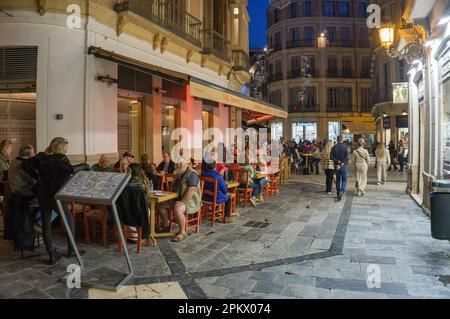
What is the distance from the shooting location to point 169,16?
34.3 feet

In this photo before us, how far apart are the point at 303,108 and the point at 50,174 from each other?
3492 centimetres

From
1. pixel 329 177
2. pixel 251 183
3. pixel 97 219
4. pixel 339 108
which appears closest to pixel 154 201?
pixel 97 219

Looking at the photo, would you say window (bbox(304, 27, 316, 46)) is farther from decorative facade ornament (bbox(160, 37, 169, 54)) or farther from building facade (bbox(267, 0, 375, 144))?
decorative facade ornament (bbox(160, 37, 169, 54))

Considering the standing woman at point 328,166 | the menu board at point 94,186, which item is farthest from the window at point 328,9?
the menu board at point 94,186

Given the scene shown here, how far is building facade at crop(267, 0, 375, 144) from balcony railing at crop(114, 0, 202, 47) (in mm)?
26772

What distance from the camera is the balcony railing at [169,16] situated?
Answer: 8516mm

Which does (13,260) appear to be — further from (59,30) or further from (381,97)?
(381,97)

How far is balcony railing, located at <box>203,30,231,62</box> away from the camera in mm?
12633

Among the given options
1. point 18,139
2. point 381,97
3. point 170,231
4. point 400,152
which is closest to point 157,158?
point 18,139

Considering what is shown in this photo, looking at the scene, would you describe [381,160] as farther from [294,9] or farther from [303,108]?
[294,9]

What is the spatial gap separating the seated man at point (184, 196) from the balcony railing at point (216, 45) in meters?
7.49

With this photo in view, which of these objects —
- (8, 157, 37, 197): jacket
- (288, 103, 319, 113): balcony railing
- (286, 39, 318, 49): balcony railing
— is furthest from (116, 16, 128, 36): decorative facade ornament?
(286, 39, 318, 49): balcony railing

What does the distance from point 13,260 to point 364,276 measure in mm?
4613
